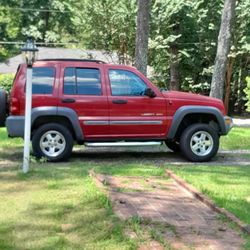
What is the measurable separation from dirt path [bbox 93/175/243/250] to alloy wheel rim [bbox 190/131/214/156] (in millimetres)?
2581

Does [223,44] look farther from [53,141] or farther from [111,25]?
[111,25]

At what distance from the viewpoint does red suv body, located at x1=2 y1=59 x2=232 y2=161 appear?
9336 mm

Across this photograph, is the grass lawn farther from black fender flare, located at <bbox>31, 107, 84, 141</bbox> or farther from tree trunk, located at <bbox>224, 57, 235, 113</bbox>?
tree trunk, located at <bbox>224, 57, 235, 113</bbox>

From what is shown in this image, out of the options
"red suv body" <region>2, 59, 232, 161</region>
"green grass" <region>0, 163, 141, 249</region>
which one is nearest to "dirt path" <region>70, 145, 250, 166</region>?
"red suv body" <region>2, 59, 232, 161</region>

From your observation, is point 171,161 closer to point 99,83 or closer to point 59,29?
point 99,83

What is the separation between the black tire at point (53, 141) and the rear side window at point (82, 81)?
27.7 inches

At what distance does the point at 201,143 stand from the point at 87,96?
2.37 m

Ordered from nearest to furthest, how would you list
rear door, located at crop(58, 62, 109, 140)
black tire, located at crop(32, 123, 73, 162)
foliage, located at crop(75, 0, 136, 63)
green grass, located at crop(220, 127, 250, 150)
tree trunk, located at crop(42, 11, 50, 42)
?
black tire, located at crop(32, 123, 73, 162) → rear door, located at crop(58, 62, 109, 140) → green grass, located at crop(220, 127, 250, 150) → foliage, located at crop(75, 0, 136, 63) → tree trunk, located at crop(42, 11, 50, 42)

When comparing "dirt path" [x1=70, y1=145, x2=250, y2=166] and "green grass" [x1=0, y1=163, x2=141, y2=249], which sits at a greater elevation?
"green grass" [x1=0, y1=163, x2=141, y2=249]

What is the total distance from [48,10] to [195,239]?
4778 cm

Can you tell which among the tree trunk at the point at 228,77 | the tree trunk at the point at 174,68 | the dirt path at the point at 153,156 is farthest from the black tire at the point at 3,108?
the tree trunk at the point at 228,77

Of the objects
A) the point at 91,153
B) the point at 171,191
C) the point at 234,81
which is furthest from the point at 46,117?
the point at 234,81

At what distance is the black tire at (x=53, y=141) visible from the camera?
932 cm

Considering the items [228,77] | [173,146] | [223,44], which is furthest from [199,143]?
[228,77]
